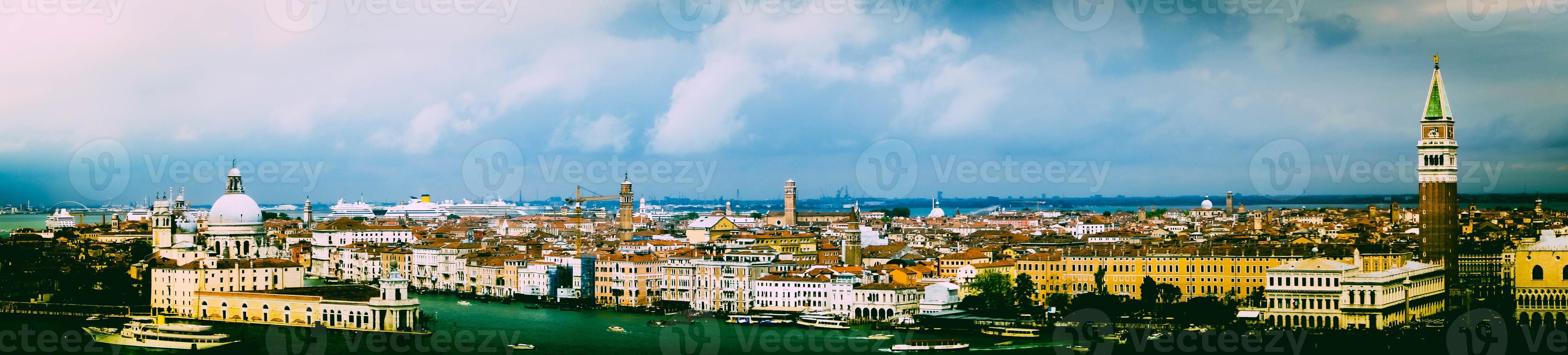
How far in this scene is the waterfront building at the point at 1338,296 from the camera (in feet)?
80.6

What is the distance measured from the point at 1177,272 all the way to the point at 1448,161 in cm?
501

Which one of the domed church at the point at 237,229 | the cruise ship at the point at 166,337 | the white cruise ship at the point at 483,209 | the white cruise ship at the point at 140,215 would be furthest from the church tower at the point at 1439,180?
the white cruise ship at the point at 483,209

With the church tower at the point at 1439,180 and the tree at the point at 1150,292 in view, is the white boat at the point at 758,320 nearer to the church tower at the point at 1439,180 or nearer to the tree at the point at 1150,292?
the tree at the point at 1150,292

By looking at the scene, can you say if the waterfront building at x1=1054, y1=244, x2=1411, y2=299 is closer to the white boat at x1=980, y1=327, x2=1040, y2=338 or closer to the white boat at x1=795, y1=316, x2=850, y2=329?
the white boat at x1=980, y1=327, x2=1040, y2=338

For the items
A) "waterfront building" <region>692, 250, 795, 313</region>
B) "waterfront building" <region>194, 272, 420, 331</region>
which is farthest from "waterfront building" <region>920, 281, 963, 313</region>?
"waterfront building" <region>194, 272, 420, 331</region>

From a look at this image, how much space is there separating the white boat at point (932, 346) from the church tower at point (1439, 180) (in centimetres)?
915

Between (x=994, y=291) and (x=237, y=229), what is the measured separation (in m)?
18.3

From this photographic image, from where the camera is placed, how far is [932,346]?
2302cm

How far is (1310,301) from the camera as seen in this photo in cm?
2505

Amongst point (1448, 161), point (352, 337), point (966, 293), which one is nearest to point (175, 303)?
point (352, 337)

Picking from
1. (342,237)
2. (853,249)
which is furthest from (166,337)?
(342,237)

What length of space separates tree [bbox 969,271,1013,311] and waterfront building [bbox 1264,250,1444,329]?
449cm

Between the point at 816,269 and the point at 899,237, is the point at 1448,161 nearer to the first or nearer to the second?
the point at 816,269

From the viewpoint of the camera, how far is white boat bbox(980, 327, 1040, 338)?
24766 millimetres
